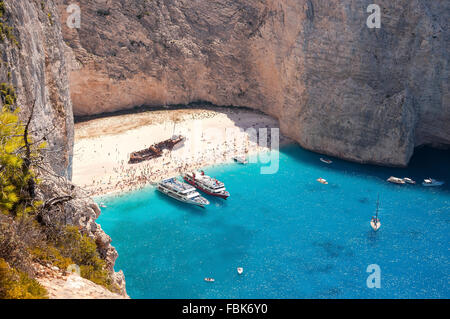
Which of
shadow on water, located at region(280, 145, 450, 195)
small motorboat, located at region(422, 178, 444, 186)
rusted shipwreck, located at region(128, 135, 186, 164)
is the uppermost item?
rusted shipwreck, located at region(128, 135, 186, 164)

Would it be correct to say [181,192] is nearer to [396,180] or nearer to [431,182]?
[396,180]

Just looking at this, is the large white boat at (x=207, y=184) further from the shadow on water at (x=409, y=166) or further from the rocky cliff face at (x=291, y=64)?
the rocky cliff face at (x=291, y=64)

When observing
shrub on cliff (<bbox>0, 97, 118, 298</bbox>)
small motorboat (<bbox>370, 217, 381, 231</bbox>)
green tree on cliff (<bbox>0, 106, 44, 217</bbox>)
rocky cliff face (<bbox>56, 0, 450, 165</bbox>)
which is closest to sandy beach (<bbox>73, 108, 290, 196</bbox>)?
rocky cliff face (<bbox>56, 0, 450, 165</bbox>)

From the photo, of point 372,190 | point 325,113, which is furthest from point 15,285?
point 325,113

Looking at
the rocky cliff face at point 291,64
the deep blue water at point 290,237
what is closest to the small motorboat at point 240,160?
the deep blue water at point 290,237

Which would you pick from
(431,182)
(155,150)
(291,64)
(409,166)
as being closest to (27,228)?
(155,150)

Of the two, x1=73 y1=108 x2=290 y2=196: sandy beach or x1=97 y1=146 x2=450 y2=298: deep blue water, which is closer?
Answer: x1=97 y1=146 x2=450 y2=298: deep blue water

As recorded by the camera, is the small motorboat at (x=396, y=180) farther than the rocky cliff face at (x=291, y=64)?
No

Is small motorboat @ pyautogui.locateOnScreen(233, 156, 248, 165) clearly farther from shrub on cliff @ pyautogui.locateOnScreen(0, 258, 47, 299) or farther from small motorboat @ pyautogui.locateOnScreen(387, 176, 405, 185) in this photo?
shrub on cliff @ pyautogui.locateOnScreen(0, 258, 47, 299)
